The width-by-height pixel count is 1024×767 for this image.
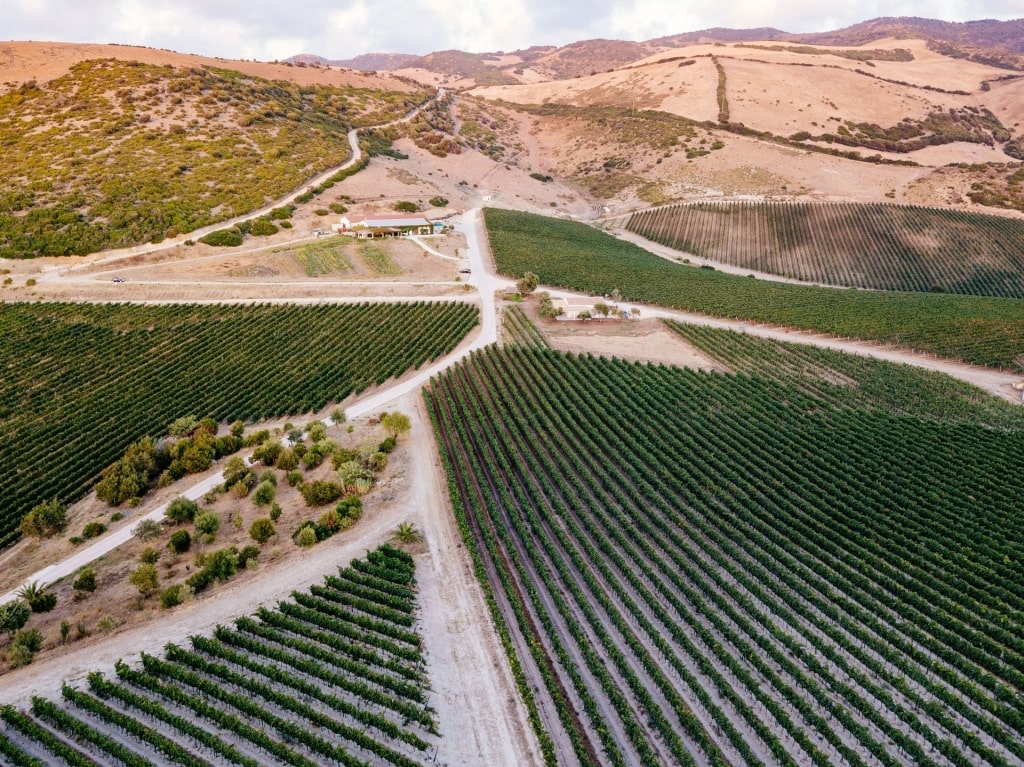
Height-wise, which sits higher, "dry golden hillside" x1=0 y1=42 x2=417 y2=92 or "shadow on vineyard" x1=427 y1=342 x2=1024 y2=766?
"dry golden hillside" x1=0 y1=42 x2=417 y2=92

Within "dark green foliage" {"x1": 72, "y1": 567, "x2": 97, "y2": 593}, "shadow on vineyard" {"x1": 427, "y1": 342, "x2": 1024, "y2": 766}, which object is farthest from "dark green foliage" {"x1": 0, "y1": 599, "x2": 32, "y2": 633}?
"shadow on vineyard" {"x1": 427, "y1": 342, "x2": 1024, "y2": 766}

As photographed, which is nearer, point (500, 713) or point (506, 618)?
point (500, 713)

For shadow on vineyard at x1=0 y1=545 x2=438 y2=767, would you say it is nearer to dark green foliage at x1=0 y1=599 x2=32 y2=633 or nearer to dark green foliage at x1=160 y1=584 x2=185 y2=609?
dark green foliage at x1=160 y1=584 x2=185 y2=609

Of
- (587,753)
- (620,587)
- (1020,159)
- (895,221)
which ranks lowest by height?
(587,753)

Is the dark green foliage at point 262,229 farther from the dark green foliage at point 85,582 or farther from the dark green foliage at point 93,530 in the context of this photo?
the dark green foliage at point 85,582

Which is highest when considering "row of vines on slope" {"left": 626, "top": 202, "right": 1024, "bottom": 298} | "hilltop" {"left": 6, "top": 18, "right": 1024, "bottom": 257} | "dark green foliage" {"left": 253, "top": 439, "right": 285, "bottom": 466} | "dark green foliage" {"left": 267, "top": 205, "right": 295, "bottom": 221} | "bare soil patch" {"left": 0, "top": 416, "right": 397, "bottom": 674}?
"hilltop" {"left": 6, "top": 18, "right": 1024, "bottom": 257}

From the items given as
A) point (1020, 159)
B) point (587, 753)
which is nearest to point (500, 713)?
point (587, 753)

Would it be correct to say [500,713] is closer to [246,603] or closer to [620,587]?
[620,587]
